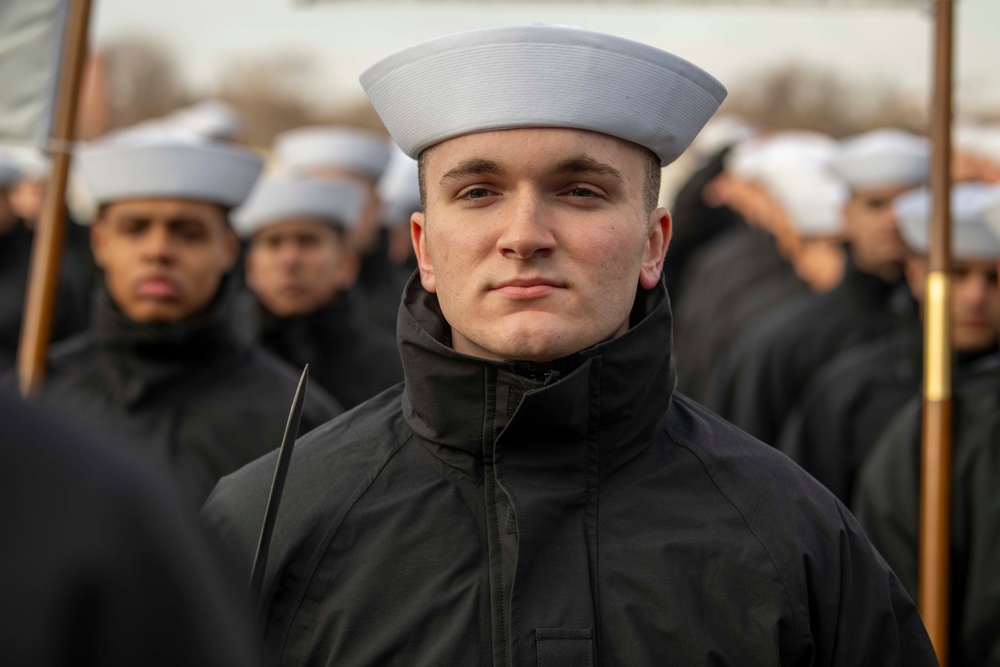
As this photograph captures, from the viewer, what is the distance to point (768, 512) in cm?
264

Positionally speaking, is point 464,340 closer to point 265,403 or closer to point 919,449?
point 265,403

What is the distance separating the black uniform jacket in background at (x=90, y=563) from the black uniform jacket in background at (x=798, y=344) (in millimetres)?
6827

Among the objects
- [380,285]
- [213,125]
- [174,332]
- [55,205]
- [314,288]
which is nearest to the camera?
[55,205]

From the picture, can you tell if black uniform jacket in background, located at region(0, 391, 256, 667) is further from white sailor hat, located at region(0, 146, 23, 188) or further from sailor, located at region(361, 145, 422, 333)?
white sailor hat, located at region(0, 146, 23, 188)

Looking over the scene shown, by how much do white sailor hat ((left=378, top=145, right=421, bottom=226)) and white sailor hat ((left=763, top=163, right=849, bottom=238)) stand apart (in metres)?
2.59

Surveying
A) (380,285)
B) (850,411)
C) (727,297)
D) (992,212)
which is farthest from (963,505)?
(727,297)

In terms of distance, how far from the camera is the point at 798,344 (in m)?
8.05

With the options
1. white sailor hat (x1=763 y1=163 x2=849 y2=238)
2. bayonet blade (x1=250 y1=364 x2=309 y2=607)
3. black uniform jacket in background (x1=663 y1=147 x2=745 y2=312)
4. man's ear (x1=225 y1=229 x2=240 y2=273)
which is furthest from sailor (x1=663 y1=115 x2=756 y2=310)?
bayonet blade (x1=250 y1=364 x2=309 y2=607)

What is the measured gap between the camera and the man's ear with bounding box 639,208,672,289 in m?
2.88

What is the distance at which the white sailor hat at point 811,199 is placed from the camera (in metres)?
10.6

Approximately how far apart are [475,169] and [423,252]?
0.25m

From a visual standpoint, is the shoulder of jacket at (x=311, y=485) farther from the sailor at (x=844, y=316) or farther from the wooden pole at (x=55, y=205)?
the sailor at (x=844, y=316)

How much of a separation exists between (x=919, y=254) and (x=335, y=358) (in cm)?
262

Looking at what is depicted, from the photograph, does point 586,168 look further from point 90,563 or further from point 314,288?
point 314,288
